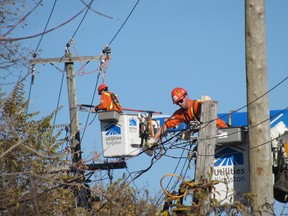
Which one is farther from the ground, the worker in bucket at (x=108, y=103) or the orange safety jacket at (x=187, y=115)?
the worker in bucket at (x=108, y=103)

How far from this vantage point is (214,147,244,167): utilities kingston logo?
1231 cm

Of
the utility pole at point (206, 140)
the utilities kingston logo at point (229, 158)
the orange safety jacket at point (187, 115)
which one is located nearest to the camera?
the utility pole at point (206, 140)

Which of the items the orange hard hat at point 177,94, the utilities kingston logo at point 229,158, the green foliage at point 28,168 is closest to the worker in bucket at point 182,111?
the orange hard hat at point 177,94

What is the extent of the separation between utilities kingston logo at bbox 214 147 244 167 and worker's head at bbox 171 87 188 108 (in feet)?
4.35

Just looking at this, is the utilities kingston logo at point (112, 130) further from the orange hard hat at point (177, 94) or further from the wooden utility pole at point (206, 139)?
the wooden utility pole at point (206, 139)

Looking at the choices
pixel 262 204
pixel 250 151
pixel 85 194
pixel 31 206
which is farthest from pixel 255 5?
pixel 85 194

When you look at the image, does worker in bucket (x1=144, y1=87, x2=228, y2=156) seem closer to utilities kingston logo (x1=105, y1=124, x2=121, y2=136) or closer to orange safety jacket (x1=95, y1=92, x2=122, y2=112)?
utilities kingston logo (x1=105, y1=124, x2=121, y2=136)

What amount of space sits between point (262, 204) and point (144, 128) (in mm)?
5758

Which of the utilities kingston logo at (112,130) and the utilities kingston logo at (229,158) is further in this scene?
the utilities kingston logo at (112,130)

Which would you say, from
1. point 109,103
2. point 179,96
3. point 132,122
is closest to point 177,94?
point 179,96

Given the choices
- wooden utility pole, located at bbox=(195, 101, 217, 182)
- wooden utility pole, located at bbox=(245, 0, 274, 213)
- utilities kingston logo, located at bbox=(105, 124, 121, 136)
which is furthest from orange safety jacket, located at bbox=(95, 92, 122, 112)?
wooden utility pole, located at bbox=(245, 0, 274, 213)

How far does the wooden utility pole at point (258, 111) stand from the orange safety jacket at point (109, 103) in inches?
239

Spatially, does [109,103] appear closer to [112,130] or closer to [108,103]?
[108,103]

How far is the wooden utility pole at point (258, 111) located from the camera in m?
11.1
